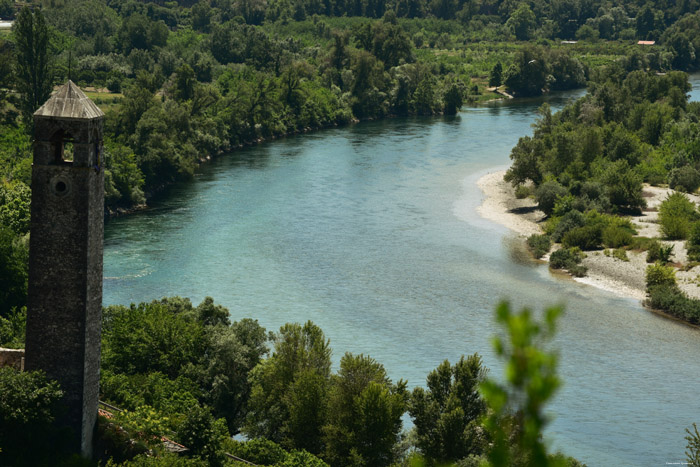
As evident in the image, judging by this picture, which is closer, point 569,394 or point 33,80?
point 569,394

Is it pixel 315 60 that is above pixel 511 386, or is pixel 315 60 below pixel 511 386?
below

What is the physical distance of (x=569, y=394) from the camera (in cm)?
4653

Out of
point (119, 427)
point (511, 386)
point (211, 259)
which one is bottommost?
point (211, 259)

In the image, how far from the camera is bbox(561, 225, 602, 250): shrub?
70625 millimetres

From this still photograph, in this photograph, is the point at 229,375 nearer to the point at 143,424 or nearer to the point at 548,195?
the point at 143,424

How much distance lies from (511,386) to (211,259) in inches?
2326

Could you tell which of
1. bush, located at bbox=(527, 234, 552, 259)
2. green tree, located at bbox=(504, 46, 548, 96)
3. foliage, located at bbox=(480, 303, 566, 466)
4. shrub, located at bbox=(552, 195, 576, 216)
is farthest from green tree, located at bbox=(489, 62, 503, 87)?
foliage, located at bbox=(480, 303, 566, 466)

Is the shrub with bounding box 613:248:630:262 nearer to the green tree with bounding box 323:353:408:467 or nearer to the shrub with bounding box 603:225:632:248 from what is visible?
the shrub with bounding box 603:225:632:248

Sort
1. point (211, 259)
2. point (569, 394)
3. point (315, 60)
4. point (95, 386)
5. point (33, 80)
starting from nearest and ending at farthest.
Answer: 1. point (95, 386)
2. point (569, 394)
3. point (211, 259)
4. point (33, 80)
5. point (315, 60)

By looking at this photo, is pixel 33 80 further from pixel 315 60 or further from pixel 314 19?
pixel 314 19

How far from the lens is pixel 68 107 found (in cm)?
2969

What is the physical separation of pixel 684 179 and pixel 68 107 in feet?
218

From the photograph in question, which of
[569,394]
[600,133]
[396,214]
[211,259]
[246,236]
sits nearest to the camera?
[569,394]

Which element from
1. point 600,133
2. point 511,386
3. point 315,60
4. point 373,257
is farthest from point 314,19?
point 511,386
